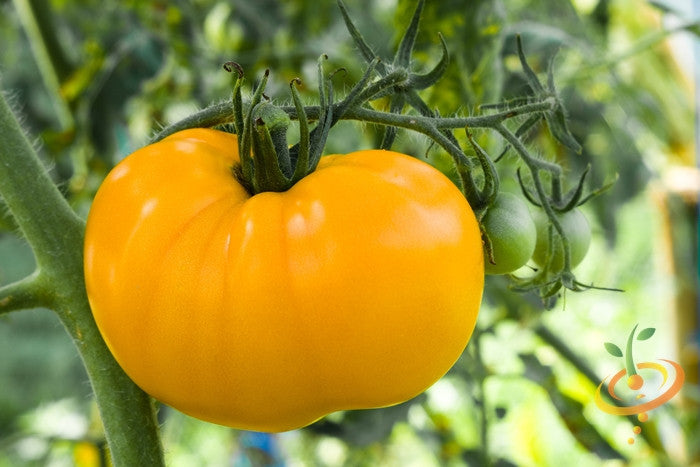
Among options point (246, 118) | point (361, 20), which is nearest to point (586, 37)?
point (361, 20)

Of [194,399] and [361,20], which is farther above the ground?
[194,399]

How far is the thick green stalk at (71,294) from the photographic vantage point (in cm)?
47

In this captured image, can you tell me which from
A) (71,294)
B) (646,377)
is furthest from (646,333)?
(71,294)

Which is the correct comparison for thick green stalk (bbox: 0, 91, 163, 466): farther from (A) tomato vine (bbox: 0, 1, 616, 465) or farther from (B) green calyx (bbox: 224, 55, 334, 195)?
(B) green calyx (bbox: 224, 55, 334, 195)

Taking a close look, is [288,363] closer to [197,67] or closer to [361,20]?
[197,67]

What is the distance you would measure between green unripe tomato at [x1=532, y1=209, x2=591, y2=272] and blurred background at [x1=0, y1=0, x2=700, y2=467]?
0.12 feet

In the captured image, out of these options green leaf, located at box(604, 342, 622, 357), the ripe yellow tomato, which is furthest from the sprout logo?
the ripe yellow tomato

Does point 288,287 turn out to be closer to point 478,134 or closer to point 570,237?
point 570,237

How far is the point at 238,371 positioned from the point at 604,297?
245cm

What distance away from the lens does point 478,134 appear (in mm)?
627

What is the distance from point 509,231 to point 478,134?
0.22 meters

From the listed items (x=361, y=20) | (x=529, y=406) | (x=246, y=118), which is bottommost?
(x=529, y=406)

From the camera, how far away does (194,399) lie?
1.28 ft

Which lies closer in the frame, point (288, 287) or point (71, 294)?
point (288, 287)
